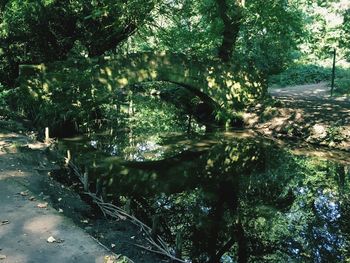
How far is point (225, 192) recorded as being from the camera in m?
9.98

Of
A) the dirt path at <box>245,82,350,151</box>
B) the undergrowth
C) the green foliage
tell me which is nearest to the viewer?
the dirt path at <box>245,82,350,151</box>

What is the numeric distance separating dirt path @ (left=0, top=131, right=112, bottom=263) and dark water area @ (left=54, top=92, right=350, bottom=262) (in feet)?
4.95

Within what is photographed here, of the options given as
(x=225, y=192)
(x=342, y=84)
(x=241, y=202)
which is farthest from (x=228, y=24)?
(x=241, y=202)

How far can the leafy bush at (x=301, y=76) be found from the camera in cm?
2780

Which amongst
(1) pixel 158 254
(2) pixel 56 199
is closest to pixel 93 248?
(1) pixel 158 254

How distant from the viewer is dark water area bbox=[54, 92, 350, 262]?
7.32 metres

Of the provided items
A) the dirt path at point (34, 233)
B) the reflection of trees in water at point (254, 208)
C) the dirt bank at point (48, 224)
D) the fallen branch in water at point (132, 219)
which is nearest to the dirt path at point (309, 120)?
the reflection of trees in water at point (254, 208)

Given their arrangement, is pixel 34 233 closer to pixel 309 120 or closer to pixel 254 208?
pixel 254 208

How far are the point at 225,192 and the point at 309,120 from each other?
7.32 metres

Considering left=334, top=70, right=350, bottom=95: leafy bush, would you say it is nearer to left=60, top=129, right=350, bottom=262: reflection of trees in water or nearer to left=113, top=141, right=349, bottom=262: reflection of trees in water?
left=60, top=129, right=350, bottom=262: reflection of trees in water

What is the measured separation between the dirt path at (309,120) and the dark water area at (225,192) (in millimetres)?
1398

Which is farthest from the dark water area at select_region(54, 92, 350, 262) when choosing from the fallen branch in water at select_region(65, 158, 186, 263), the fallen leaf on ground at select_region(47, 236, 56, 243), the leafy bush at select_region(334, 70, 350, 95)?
the leafy bush at select_region(334, 70, 350, 95)

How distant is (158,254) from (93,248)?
149 cm

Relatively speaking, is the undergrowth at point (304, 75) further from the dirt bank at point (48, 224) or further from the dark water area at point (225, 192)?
the dirt bank at point (48, 224)
